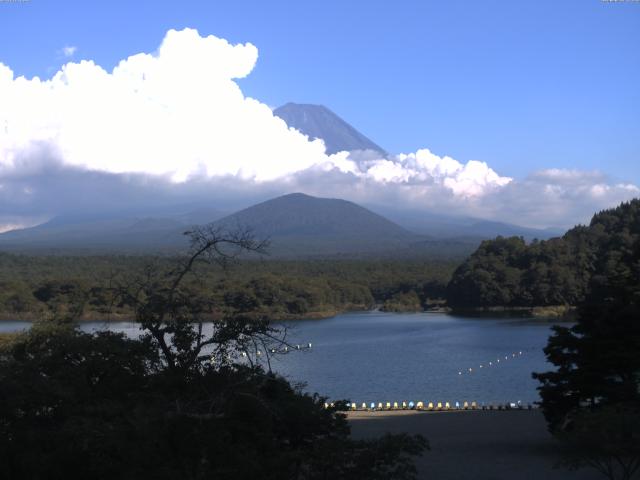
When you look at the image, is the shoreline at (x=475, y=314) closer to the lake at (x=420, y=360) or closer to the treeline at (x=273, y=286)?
the treeline at (x=273, y=286)

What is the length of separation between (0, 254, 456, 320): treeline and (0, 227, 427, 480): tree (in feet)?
91.8

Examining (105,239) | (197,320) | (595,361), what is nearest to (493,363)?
(595,361)

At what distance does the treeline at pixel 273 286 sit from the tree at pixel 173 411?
91.8 ft

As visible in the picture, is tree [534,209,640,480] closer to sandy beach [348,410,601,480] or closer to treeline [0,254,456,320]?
sandy beach [348,410,601,480]

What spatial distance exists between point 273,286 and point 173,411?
45.0 m

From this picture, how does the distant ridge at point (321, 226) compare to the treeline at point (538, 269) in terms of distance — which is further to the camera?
the distant ridge at point (321, 226)

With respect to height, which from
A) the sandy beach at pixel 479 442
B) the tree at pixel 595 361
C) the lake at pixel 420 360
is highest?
the tree at pixel 595 361

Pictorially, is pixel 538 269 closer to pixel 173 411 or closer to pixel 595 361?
pixel 595 361

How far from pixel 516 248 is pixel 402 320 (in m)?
15.0

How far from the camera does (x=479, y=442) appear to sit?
44.8 feet

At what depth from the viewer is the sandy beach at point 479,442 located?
36.1 ft

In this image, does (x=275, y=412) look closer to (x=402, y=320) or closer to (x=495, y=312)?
(x=402, y=320)

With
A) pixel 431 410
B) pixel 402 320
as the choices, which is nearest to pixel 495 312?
pixel 402 320

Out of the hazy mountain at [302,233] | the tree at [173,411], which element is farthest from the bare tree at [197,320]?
the hazy mountain at [302,233]
